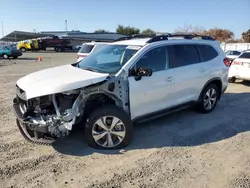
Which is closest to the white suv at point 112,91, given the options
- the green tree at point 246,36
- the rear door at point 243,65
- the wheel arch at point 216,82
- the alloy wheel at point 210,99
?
the wheel arch at point 216,82

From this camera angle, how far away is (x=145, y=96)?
4.29m

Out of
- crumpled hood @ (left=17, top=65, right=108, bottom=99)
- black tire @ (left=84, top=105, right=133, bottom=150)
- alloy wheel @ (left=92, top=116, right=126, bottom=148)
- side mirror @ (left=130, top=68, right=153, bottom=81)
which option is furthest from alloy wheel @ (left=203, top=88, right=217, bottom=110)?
crumpled hood @ (left=17, top=65, right=108, bottom=99)

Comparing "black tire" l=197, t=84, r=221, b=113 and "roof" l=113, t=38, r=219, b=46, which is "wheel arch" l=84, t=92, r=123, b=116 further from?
"black tire" l=197, t=84, r=221, b=113

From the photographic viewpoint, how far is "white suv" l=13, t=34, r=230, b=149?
366 cm

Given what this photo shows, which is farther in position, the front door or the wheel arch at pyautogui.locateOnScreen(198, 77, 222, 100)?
the wheel arch at pyautogui.locateOnScreen(198, 77, 222, 100)

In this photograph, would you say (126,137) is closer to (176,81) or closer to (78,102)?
(78,102)

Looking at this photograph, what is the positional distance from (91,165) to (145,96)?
1518 mm

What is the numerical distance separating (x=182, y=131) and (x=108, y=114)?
1717 mm

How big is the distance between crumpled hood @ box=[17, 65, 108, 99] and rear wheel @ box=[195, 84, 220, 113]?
108 inches

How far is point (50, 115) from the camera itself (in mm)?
3699

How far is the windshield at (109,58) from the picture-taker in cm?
429

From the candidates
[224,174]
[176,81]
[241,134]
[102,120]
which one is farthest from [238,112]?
[102,120]

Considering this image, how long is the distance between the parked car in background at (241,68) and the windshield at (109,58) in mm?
6373

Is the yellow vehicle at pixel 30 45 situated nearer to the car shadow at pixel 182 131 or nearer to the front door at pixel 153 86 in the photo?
the car shadow at pixel 182 131
